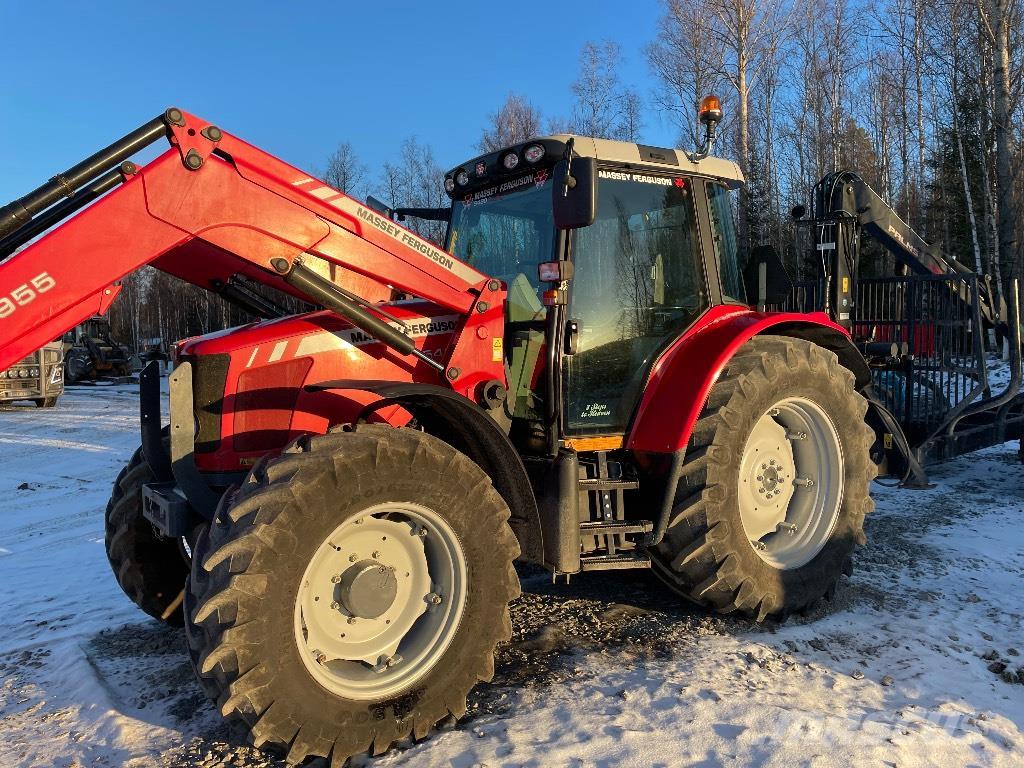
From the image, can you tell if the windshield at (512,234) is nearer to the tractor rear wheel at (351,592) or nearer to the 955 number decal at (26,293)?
the tractor rear wheel at (351,592)

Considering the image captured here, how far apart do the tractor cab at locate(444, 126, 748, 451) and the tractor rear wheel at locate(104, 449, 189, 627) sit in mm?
1809

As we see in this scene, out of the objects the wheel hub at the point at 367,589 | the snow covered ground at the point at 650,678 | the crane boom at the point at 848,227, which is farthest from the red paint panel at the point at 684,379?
the crane boom at the point at 848,227

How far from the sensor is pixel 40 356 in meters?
15.6

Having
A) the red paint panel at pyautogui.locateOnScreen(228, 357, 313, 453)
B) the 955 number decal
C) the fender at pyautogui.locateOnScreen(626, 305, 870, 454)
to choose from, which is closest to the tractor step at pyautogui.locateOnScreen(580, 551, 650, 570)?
the fender at pyautogui.locateOnScreen(626, 305, 870, 454)

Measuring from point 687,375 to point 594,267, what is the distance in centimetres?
70

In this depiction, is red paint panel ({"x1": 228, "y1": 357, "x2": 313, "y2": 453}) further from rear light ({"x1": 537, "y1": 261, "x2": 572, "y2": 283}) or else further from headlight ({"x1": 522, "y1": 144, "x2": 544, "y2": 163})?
headlight ({"x1": 522, "y1": 144, "x2": 544, "y2": 163})

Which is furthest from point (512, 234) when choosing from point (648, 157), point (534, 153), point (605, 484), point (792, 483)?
point (792, 483)

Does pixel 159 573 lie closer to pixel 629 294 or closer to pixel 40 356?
pixel 629 294

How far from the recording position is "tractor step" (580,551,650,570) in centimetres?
354

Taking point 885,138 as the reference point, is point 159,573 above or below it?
below

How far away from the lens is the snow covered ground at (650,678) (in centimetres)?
271

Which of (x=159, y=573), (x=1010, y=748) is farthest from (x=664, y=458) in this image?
(x=159, y=573)

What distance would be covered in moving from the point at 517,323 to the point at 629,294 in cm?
61

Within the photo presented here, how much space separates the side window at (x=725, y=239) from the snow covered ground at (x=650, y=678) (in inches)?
70.2
